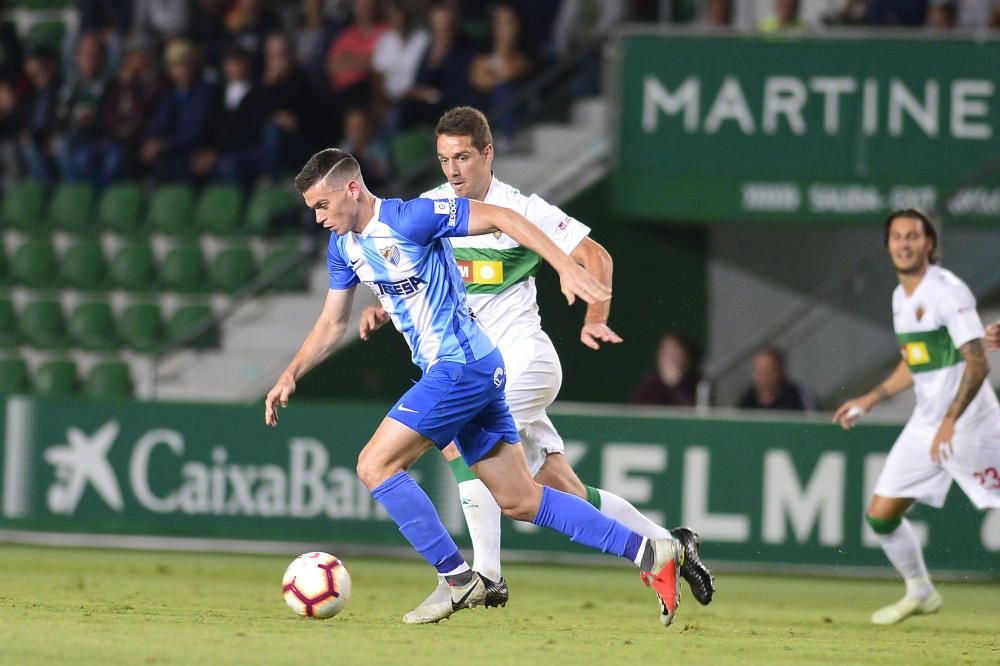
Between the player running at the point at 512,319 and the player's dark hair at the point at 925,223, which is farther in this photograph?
the player's dark hair at the point at 925,223

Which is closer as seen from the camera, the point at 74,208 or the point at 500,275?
the point at 500,275

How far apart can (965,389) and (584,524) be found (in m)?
2.53

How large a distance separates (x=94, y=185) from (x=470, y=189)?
29.9 feet

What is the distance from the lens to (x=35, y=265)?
15438 millimetres

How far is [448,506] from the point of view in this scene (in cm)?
1140

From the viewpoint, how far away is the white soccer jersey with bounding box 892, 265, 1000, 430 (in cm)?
868

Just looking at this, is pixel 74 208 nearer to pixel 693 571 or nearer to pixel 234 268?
pixel 234 268

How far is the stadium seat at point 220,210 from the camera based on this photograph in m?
14.8

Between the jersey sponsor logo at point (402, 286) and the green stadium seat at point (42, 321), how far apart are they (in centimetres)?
875

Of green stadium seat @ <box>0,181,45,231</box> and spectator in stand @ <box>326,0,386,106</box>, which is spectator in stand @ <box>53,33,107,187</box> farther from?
spectator in stand @ <box>326,0,386,106</box>

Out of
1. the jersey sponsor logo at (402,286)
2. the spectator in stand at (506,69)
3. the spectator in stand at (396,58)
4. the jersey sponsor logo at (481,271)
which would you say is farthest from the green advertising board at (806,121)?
the jersey sponsor logo at (402,286)

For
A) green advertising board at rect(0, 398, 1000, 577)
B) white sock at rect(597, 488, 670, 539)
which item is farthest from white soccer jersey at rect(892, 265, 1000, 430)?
green advertising board at rect(0, 398, 1000, 577)

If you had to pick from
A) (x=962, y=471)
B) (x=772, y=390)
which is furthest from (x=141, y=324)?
(x=962, y=471)

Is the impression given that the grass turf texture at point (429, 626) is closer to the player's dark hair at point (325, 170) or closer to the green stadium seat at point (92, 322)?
the player's dark hair at point (325, 170)
